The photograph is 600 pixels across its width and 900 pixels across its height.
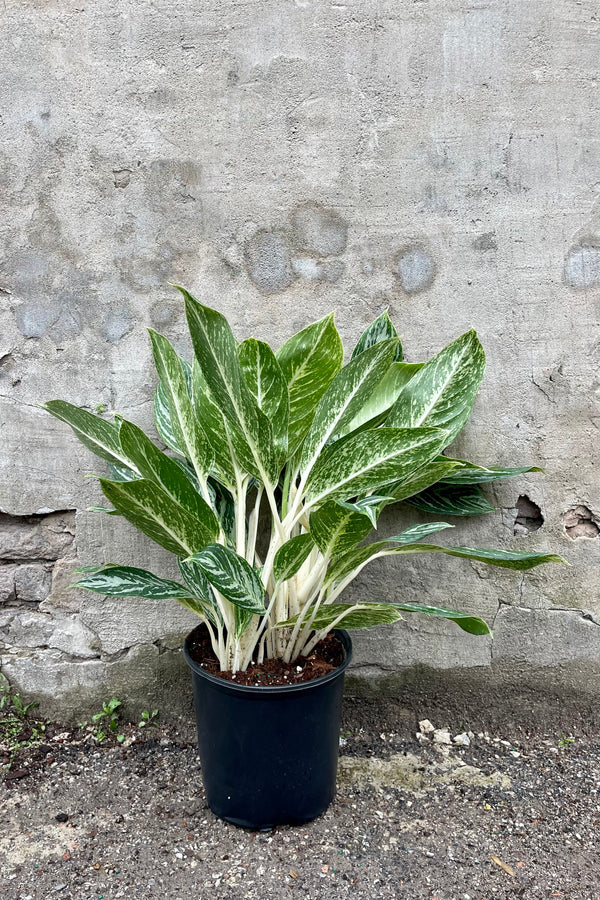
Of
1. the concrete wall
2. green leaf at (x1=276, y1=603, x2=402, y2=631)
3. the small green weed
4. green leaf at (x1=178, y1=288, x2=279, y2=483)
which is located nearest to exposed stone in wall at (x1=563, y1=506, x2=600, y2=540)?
the concrete wall

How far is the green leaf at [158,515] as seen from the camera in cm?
123

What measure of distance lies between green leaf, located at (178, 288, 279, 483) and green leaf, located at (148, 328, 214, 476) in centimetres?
13

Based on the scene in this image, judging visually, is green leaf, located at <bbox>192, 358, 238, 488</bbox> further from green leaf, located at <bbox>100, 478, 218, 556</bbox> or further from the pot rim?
the pot rim

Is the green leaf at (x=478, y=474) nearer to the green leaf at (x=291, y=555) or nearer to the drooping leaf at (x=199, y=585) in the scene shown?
the green leaf at (x=291, y=555)

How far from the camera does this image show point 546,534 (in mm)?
1788

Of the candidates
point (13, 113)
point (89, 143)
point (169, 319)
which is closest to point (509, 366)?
point (169, 319)

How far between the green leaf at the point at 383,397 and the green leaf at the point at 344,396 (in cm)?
4

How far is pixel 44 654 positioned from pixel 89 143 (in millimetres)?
1411

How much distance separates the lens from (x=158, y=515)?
1292mm

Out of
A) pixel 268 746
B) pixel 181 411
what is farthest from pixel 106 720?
pixel 181 411

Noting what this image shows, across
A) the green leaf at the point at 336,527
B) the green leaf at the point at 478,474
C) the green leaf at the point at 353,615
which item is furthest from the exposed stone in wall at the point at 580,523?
the green leaf at the point at 336,527

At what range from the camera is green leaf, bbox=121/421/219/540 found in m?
1.25

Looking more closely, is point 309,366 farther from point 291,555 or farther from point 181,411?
point 291,555

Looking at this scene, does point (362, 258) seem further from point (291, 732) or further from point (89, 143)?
point (291, 732)
